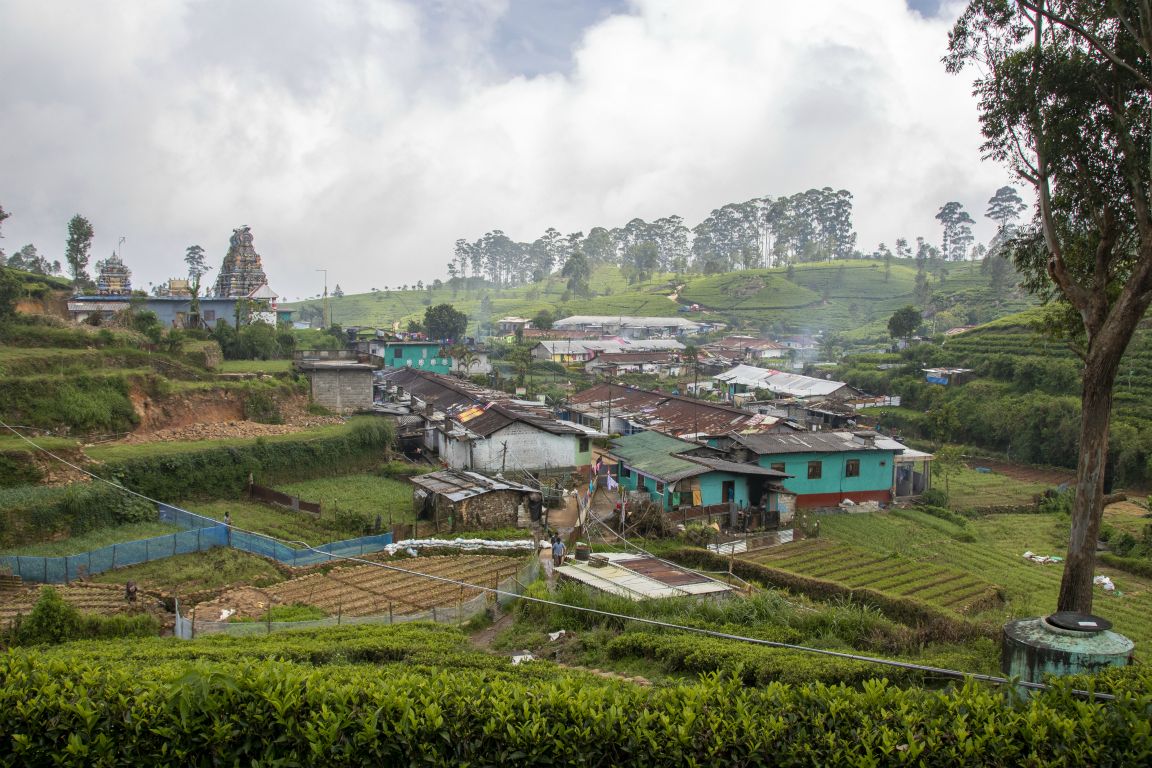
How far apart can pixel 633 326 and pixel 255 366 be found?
53.5 metres

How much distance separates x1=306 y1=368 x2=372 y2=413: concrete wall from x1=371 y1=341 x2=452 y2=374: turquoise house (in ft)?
72.7

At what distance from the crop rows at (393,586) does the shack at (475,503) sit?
2.83 metres

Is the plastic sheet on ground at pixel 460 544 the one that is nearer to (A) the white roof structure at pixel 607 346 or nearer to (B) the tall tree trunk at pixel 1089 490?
(B) the tall tree trunk at pixel 1089 490

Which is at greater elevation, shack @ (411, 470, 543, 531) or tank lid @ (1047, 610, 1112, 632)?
tank lid @ (1047, 610, 1112, 632)

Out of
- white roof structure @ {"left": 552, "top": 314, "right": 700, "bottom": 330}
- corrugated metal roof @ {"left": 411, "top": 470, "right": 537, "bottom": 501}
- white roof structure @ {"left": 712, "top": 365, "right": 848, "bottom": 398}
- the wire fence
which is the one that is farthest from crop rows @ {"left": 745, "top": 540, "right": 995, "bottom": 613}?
white roof structure @ {"left": 552, "top": 314, "right": 700, "bottom": 330}

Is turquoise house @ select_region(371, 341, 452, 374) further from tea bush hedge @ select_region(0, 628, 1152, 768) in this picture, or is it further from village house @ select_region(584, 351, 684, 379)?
tea bush hedge @ select_region(0, 628, 1152, 768)

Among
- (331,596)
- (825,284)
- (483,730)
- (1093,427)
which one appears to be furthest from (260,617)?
(825,284)

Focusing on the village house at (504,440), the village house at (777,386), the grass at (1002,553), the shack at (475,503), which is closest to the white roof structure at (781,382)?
the village house at (777,386)

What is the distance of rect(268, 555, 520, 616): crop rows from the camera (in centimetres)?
1816

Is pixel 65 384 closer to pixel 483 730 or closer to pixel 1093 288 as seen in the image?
pixel 483 730

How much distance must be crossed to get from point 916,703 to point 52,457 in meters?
24.4

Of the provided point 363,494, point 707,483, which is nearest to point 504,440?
point 363,494

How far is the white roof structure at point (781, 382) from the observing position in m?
51.2

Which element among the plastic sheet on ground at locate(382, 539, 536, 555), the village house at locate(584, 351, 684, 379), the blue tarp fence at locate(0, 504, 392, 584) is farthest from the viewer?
the village house at locate(584, 351, 684, 379)
